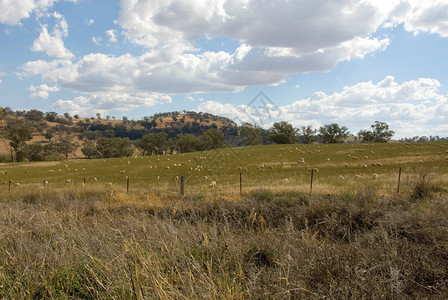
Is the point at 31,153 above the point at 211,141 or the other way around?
the other way around

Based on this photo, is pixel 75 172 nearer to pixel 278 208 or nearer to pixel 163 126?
pixel 278 208

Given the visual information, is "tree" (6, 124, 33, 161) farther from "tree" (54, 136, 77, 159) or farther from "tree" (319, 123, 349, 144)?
"tree" (319, 123, 349, 144)

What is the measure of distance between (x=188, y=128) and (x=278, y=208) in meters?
168

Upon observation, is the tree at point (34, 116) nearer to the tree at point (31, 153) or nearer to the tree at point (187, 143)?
the tree at point (31, 153)

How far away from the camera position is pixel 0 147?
10262 centimetres

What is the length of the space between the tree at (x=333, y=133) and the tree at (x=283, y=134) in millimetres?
10158

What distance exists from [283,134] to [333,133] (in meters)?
17.1

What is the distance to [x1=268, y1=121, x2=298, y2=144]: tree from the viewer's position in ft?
314

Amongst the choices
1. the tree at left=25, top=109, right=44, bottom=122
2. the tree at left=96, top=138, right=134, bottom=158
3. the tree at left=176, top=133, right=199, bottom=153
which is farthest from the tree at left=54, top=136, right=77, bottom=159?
the tree at left=25, top=109, right=44, bottom=122

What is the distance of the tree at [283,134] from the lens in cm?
9575

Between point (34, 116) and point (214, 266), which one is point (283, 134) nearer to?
point (214, 266)

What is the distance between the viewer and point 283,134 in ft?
314

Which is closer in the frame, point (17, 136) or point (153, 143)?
point (17, 136)

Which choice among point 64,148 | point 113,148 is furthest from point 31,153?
point 64,148
